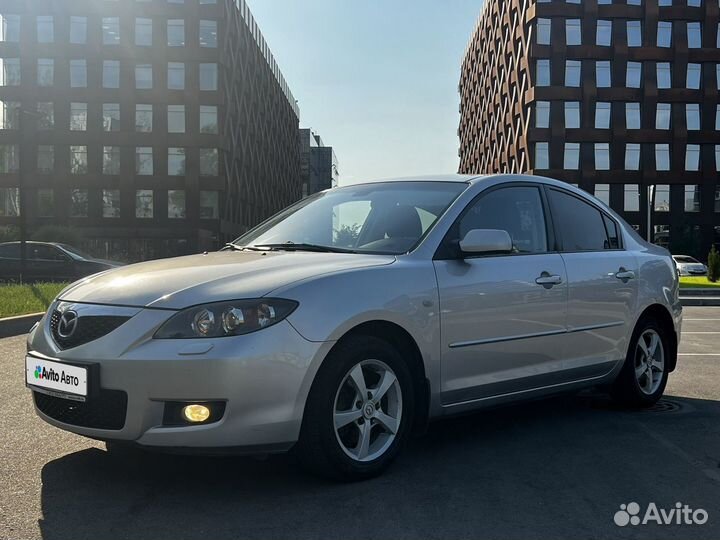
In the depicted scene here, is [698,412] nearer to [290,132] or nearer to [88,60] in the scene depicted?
[88,60]

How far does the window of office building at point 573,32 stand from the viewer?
180 feet

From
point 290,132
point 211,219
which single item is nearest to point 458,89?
point 290,132

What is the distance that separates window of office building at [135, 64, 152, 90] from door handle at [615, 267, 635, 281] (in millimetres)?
52075

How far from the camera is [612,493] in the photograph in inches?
147

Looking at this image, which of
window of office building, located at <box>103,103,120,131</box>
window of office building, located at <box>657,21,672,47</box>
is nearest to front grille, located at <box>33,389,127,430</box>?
window of office building, located at <box>103,103,120,131</box>

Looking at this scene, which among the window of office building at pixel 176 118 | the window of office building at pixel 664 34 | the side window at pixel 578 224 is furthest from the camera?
the window of office building at pixel 664 34

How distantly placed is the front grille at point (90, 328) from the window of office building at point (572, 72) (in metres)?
55.6

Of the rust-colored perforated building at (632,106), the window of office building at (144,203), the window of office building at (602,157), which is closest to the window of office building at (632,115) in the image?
the rust-colored perforated building at (632,106)

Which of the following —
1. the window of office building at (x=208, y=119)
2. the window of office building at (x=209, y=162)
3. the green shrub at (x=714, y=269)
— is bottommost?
the green shrub at (x=714, y=269)

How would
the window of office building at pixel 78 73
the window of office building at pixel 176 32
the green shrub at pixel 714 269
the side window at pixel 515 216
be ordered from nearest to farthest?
the side window at pixel 515 216, the green shrub at pixel 714 269, the window of office building at pixel 78 73, the window of office building at pixel 176 32

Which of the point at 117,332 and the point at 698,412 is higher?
the point at 117,332

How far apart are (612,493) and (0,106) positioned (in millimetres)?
57107

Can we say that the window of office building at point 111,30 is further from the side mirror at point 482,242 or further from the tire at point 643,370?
the side mirror at point 482,242

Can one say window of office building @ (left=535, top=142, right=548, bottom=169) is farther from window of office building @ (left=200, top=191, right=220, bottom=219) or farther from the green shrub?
the green shrub
